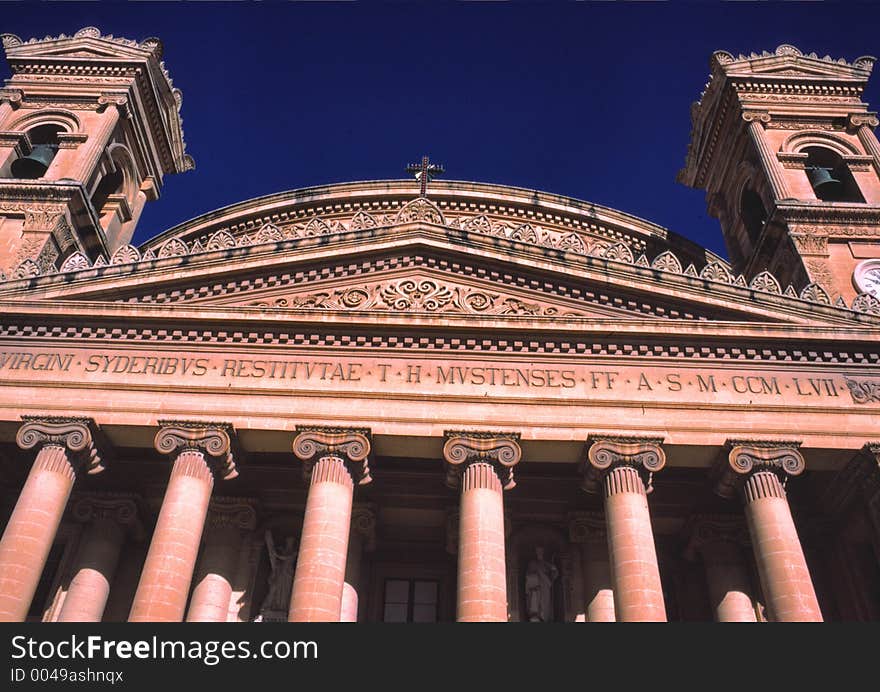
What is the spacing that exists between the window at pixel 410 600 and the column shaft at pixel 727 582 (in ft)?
20.7

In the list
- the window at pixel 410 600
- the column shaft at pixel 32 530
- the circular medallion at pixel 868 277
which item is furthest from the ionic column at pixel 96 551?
the circular medallion at pixel 868 277

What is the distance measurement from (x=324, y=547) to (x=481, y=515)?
2920 mm

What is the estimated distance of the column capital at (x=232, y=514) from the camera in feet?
58.9

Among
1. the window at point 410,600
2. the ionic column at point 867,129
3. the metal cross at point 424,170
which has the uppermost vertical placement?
the ionic column at point 867,129

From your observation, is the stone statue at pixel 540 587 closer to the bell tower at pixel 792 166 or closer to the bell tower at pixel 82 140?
the bell tower at pixel 792 166

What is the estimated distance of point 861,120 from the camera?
1134 inches

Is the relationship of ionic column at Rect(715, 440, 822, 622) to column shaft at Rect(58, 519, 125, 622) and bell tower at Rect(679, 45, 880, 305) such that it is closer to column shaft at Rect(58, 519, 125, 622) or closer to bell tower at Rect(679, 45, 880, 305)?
bell tower at Rect(679, 45, 880, 305)

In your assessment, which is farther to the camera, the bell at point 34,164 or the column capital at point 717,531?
the bell at point 34,164

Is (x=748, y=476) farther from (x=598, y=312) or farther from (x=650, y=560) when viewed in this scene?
(x=598, y=312)

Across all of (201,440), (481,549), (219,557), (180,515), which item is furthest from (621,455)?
(219,557)

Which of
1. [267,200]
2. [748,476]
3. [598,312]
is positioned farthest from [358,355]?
[267,200]

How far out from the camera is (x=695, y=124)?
32250mm

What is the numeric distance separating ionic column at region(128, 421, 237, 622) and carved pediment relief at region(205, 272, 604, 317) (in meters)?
3.32

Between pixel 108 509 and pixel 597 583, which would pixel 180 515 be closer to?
pixel 108 509
